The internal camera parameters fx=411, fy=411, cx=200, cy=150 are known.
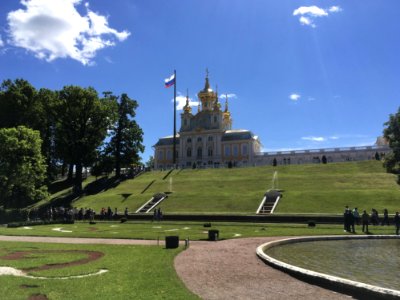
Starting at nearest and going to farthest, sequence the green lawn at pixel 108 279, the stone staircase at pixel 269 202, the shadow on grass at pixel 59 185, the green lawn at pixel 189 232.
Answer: the green lawn at pixel 108 279, the green lawn at pixel 189 232, the stone staircase at pixel 269 202, the shadow on grass at pixel 59 185

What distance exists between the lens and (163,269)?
12203mm

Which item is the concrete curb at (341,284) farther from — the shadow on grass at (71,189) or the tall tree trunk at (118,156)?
the tall tree trunk at (118,156)

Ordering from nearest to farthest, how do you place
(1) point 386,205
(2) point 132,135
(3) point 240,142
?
(1) point 386,205
(2) point 132,135
(3) point 240,142

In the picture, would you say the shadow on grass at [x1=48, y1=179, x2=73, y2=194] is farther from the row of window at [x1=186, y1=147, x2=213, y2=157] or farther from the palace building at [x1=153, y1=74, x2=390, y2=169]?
the row of window at [x1=186, y1=147, x2=213, y2=157]

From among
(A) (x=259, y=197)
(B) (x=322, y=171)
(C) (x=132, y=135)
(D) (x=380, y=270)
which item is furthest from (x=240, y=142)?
(D) (x=380, y=270)

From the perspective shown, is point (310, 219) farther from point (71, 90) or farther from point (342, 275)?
point (71, 90)

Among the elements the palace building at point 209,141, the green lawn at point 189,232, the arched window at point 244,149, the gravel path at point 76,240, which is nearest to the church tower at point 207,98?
the palace building at point 209,141

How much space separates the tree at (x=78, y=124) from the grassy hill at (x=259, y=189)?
6.95 metres

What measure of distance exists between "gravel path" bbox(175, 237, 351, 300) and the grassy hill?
75.7 feet

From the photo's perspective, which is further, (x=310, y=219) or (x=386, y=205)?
(x=386, y=205)

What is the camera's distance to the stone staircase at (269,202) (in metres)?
37.8

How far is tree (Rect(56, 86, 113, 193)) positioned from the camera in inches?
2302

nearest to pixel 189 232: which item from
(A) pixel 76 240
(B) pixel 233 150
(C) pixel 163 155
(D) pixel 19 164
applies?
(A) pixel 76 240

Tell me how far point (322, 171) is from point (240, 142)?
1906 inches
